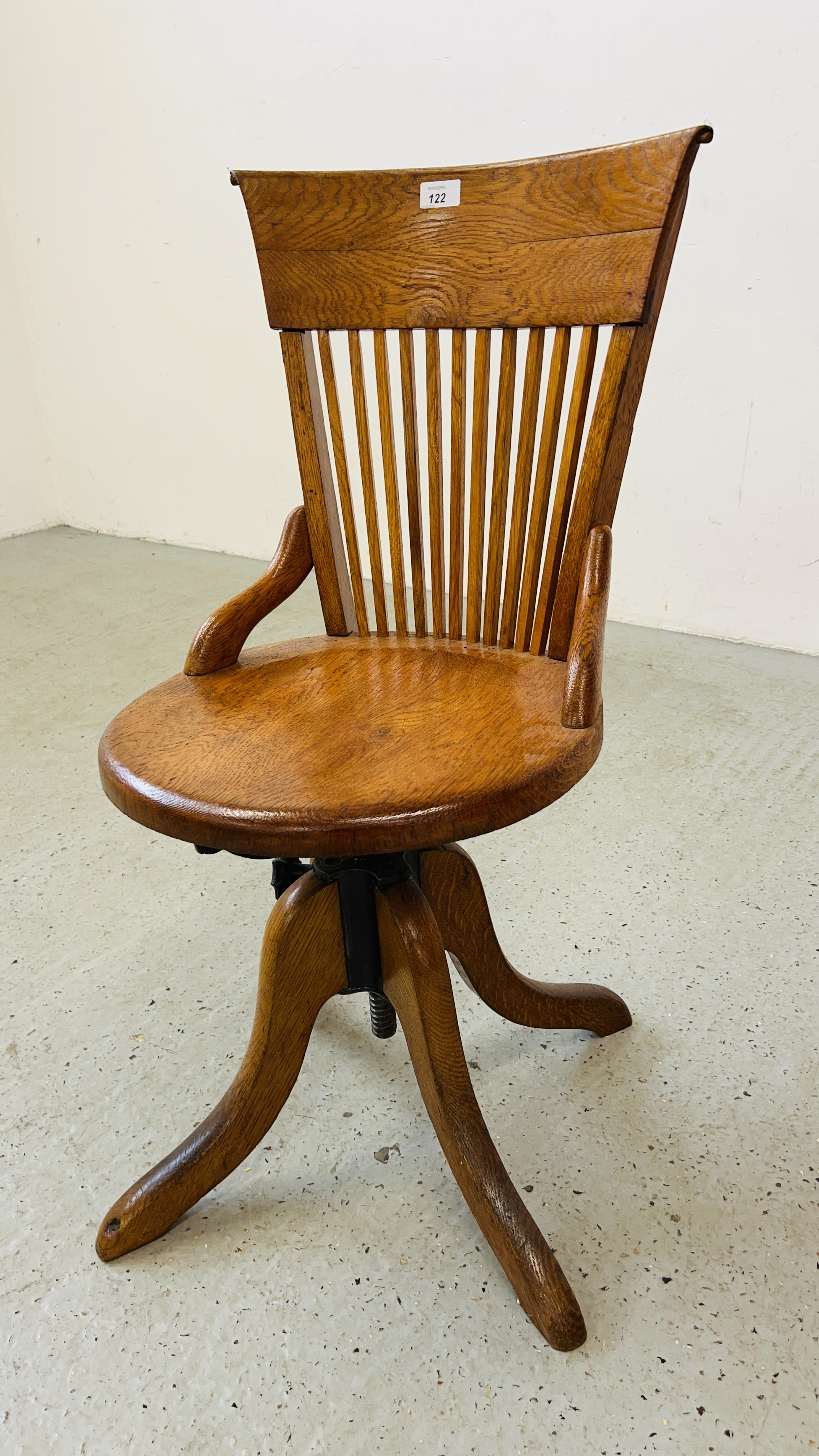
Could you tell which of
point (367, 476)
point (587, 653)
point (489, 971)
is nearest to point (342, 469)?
point (367, 476)

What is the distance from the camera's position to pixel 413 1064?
1.00m

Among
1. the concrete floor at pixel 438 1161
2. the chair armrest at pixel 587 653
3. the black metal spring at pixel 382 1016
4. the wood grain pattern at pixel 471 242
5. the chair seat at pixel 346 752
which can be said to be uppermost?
the wood grain pattern at pixel 471 242

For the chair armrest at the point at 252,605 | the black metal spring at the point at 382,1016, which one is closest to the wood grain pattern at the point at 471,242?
the chair armrest at the point at 252,605

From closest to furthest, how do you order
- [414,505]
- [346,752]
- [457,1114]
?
[346,752] < [457,1114] < [414,505]

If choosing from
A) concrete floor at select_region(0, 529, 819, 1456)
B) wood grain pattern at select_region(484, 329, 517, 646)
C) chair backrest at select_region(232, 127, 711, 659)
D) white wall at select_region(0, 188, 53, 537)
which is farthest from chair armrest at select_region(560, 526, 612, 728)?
white wall at select_region(0, 188, 53, 537)

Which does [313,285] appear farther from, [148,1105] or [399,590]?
[148,1105]

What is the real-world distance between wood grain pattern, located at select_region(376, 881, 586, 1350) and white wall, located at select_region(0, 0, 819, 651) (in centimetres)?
174

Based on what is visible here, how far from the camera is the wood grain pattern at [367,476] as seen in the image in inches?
42.8

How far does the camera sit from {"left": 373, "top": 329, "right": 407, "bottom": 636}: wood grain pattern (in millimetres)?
1086

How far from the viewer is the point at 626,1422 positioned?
2.68ft

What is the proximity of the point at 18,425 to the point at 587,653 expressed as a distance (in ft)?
11.6

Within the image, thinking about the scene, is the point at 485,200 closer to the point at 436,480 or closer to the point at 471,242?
the point at 471,242

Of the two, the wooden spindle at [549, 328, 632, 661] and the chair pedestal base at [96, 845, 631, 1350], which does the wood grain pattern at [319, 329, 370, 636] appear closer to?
the wooden spindle at [549, 328, 632, 661]

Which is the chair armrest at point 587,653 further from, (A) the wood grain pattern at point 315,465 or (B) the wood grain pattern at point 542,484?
(A) the wood grain pattern at point 315,465
